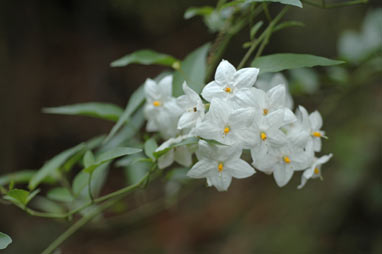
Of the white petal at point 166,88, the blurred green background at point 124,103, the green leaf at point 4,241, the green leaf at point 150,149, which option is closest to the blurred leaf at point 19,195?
the green leaf at point 4,241

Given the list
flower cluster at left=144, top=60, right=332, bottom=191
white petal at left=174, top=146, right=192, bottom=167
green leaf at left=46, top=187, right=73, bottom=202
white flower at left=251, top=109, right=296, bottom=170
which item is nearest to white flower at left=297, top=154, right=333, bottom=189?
flower cluster at left=144, top=60, right=332, bottom=191

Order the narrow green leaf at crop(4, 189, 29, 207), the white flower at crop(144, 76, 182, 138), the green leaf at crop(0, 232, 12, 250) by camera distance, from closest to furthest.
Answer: the green leaf at crop(0, 232, 12, 250) < the narrow green leaf at crop(4, 189, 29, 207) < the white flower at crop(144, 76, 182, 138)

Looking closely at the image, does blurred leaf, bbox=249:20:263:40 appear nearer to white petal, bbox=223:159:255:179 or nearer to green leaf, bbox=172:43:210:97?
green leaf, bbox=172:43:210:97

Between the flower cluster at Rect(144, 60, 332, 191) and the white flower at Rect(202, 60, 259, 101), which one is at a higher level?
the white flower at Rect(202, 60, 259, 101)

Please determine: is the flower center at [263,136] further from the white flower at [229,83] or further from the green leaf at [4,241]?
the green leaf at [4,241]

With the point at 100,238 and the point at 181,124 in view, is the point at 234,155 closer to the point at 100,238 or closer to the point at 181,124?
the point at 181,124

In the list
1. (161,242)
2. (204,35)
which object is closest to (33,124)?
(161,242)

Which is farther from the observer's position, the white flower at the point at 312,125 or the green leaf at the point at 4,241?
the white flower at the point at 312,125
